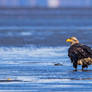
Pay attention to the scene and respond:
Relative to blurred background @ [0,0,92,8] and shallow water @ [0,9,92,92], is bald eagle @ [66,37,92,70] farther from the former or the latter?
blurred background @ [0,0,92,8]

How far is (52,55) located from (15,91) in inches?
305

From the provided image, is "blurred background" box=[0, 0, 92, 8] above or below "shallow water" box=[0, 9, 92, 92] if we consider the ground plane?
above

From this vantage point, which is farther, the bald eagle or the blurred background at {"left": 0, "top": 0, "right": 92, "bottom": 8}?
the blurred background at {"left": 0, "top": 0, "right": 92, "bottom": 8}

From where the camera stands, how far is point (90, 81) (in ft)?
45.9

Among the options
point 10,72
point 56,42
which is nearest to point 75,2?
point 56,42

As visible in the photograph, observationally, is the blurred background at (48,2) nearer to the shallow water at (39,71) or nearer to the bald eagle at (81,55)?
the shallow water at (39,71)

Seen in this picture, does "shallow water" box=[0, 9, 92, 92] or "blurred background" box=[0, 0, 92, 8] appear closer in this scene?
"shallow water" box=[0, 9, 92, 92]

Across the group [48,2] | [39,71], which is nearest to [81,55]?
[39,71]

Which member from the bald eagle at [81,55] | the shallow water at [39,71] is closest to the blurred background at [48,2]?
the shallow water at [39,71]

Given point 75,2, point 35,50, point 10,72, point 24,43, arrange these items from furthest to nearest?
point 75,2 < point 24,43 < point 35,50 < point 10,72

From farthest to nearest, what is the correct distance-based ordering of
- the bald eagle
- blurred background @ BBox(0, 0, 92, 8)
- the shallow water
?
blurred background @ BBox(0, 0, 92, 8)
the bald eagle
the shallow water

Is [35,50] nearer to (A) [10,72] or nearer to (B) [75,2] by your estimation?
(A) [10,72]

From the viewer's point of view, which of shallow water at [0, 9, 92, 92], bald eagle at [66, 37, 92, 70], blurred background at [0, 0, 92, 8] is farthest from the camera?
blurred background at [0, 0, 92, 8]

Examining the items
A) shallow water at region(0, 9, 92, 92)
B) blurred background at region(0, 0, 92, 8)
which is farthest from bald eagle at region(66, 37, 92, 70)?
Result: blurred background at region(0, 0, 92, 8)
